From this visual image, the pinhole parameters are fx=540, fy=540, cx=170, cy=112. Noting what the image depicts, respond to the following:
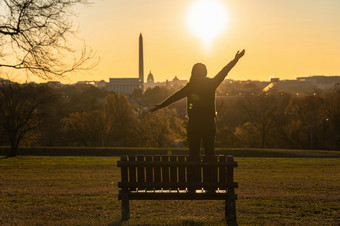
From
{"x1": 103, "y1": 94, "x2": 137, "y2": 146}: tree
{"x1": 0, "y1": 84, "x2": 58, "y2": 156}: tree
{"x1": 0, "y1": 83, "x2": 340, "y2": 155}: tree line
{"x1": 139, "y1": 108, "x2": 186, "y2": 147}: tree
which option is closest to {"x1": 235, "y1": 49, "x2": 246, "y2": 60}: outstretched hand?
{"x1": 0, "y1": 84, "x2": 58, "y2": 156}: tree

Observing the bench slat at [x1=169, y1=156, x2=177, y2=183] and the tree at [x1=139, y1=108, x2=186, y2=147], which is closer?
the bench slat at [x1=169, y1=156, x2=177, y2=183]

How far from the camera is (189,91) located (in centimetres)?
880

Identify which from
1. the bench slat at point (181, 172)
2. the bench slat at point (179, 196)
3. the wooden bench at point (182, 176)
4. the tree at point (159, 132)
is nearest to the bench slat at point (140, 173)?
the wooden bench at point (182, 176)

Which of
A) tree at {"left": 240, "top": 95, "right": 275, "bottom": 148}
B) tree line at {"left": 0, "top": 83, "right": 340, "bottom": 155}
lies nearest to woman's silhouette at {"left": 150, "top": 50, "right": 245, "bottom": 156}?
tree line at {"left": 0, "top": 83, "right": 340, "bottom": 155}

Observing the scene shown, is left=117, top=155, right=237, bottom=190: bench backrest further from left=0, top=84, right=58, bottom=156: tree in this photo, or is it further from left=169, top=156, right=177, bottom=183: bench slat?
left=0, top=84, right=58, bottom=156: tree

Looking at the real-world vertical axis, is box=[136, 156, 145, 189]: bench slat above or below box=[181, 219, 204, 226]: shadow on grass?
above

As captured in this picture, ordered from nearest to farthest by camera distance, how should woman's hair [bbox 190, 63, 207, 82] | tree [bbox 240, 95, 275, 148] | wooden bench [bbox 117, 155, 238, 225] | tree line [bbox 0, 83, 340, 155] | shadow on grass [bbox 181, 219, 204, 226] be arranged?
shadow on grass [bbox 181, 219, 204, 226] → wooden bench [bbox 117, 155, 238, 225] → woman's hair [bbox 190, 63, 207, 82] → tree line [bbox 0, 83, 340, 155] → tree [bbox 240, 95, 275, 148]

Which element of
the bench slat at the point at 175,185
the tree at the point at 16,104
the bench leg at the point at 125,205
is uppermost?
the tree at the point at 16,104

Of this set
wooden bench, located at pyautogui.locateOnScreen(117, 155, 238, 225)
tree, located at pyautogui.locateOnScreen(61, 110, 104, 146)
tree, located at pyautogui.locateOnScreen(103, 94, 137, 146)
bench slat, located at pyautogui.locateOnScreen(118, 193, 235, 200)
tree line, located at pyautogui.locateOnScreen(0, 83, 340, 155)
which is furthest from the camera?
tree, located at pyautogui.locateOnScreen(103, 94, 137, 146)

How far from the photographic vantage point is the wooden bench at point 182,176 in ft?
27.3

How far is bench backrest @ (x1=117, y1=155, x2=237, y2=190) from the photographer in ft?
27.3

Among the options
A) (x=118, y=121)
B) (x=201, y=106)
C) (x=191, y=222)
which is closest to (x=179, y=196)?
(x=191, y=222)

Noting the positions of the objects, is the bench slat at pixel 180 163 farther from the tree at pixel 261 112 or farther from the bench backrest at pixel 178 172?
the tree at pixel 261 112

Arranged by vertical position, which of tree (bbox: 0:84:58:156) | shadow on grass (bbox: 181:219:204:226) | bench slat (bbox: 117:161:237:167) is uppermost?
tree (bbox: 0:84:58:156)
